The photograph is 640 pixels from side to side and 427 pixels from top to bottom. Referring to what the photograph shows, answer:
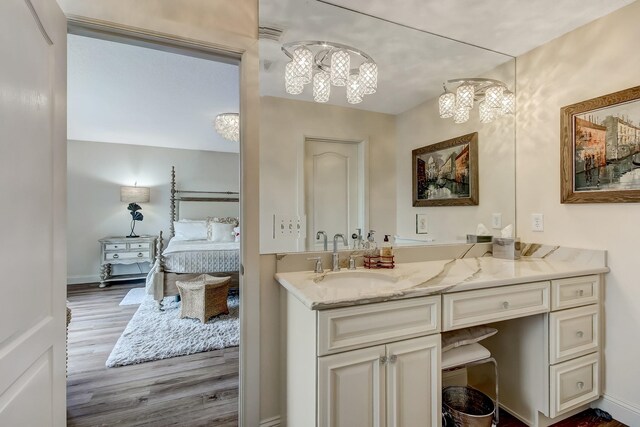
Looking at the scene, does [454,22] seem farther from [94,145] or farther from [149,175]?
[94,145]

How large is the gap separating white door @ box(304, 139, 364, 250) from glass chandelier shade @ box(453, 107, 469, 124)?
0.83 meters

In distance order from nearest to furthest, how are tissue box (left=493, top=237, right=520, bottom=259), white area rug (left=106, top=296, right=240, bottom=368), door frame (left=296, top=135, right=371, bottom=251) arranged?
door frame (left=296, top=135, right=371, bottom=251), tissue box (left=493, top=237, right=520, bottom=259), white area rug (left=106, top=296, right=240, bottom=368)

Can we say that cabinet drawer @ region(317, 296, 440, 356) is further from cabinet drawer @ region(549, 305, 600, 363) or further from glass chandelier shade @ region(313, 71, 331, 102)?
glass chandelier shade @ region(313, 71, 331, 102)

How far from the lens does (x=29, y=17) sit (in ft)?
2.98

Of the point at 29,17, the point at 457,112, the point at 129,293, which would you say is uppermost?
the point at 457,112

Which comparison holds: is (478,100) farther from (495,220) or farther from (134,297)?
(134,297)

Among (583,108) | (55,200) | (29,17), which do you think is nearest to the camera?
(29,17)

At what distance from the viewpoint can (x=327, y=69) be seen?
5.63 feet

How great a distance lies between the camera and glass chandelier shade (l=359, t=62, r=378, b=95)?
1781 mm

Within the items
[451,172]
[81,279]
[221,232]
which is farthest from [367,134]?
[81,279]

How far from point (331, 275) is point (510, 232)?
149 centimetres

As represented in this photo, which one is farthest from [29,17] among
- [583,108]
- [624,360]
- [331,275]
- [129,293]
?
[129,293]

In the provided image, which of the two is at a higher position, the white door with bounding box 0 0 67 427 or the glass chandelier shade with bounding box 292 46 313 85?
the glass chandelier shade with bounding box 292 46 313 85

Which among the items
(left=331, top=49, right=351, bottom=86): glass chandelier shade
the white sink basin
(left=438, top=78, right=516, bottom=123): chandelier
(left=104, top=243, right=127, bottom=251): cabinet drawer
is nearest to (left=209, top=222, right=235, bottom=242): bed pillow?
(left=104, top=243, right=127, bottom=251): cabinet drawer
